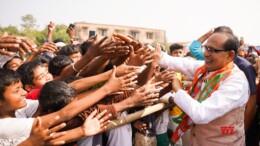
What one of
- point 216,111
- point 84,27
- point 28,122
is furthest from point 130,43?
point 84,27

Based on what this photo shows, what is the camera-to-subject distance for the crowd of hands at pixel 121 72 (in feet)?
6.49

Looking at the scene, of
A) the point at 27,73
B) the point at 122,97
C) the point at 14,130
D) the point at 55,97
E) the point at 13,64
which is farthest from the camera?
the point at 13,64

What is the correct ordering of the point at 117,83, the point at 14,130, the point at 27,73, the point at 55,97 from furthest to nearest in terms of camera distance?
the point at 27,73 < the point at 117,83 < the point at 55,97 < the point at 14,130

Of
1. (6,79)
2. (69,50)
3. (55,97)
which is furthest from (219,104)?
(69,50)

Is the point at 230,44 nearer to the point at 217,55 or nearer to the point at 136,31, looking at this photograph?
the point at 217,55

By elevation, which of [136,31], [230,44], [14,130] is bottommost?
[14,130]

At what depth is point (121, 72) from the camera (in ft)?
8.45

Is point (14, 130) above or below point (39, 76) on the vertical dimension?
below

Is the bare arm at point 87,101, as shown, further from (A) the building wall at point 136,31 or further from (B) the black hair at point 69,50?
(A) the building wall at point 136,31

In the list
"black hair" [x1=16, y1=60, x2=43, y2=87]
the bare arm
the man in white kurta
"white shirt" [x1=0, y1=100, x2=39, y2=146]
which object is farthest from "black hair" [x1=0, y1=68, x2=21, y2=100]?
the man in white kurta

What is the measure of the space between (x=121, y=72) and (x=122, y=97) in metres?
0.26

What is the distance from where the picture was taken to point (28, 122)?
1.95m

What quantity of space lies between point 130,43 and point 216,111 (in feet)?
3.70

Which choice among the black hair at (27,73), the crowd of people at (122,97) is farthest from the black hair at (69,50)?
the black hair at (27,73)
